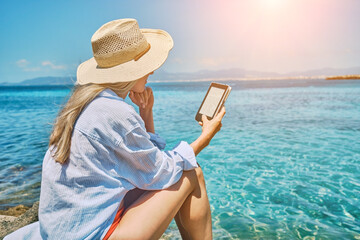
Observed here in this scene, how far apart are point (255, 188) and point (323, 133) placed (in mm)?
4278

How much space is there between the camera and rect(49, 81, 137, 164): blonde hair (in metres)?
1.51

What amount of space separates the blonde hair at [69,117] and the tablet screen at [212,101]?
35.6 inches

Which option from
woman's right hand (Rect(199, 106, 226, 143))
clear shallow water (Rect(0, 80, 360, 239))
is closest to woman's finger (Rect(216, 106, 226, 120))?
woman's right hand (Rect(199, 106, 226, 143))

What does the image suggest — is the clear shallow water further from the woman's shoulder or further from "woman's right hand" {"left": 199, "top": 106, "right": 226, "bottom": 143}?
"woman's right hand" {"left": 199, "top": 106, "right": 226, "bottom": 143}

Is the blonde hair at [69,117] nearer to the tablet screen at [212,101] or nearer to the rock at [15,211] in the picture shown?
the tablet screen at [212,101]

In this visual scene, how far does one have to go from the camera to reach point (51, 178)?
1536mm

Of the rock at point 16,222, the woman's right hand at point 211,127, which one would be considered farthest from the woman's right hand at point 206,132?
the rock at point 16,222

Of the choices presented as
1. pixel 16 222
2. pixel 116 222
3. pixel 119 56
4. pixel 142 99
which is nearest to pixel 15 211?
pixel 16 222

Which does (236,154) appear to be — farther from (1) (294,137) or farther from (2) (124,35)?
(2) (124,35)

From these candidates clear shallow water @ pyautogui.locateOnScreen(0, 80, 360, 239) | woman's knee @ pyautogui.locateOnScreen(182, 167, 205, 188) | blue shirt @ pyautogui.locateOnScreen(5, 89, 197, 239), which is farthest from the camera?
clear shallow water @ pyautogui.locateOnScreen(0, 80, 360, 239)

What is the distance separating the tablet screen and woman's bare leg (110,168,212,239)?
0.61 m

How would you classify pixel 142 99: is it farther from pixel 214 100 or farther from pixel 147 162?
pixel 147 162

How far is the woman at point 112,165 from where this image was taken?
150cm

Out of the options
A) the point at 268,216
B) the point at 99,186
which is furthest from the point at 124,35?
the point at 268,216
